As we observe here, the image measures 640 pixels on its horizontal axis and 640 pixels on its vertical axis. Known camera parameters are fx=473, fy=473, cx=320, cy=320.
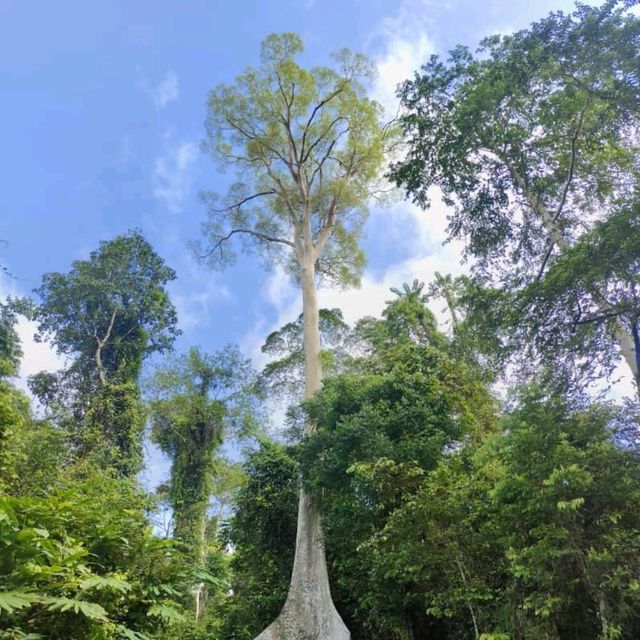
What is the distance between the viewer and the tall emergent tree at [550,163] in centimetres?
439

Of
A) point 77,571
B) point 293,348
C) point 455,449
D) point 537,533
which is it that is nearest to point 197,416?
point 293,348

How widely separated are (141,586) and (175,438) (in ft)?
40.1

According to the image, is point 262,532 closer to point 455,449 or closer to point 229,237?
point 455,449

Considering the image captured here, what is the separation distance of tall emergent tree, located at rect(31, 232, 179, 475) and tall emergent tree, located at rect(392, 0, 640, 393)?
10.2m

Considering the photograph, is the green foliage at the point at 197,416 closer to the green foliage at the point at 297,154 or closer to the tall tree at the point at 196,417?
the tall tree at the point at 196,417

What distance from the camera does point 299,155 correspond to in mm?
12789

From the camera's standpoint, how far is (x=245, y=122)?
499 inches

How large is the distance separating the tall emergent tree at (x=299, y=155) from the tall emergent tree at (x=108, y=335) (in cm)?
341

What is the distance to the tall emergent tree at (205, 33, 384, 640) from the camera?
40.6 feet

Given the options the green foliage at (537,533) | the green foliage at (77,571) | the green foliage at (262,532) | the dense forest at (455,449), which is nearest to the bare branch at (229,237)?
the dense forest at (455,449)

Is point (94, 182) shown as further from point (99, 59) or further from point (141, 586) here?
point (141, 586)

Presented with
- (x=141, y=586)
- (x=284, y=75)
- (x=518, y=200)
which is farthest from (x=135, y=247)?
(x=141, y=586)

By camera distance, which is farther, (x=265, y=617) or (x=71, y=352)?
(x=71, y=352)

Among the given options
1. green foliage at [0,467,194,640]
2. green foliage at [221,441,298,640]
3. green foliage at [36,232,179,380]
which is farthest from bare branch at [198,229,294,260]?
green foliage at [0,467,194,640]
